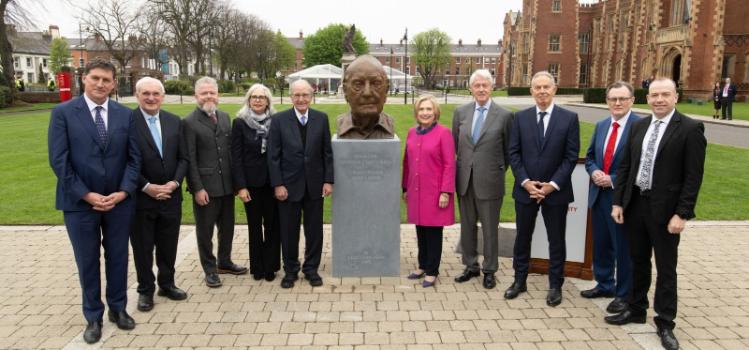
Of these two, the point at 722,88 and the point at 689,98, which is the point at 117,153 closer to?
the point at 722,88

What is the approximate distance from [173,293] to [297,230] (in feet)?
4.59

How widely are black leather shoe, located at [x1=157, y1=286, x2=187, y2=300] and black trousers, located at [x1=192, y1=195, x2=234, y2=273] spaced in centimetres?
43

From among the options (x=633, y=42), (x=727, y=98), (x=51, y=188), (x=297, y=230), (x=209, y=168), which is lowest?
(x=51, y=188)

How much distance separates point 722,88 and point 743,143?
9.16 meters

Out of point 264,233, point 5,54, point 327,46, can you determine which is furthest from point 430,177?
point 327,46

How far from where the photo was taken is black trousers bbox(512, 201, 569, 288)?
17.1 ft

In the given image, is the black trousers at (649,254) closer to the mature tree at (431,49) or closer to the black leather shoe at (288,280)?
the black leather shoe at (288,280)

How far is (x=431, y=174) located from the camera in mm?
5590

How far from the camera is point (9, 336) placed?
4547mm

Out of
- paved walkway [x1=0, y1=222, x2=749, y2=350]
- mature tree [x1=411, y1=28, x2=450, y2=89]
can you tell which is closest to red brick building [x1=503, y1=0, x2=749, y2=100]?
mature tree [x1=411, y1=28, x2=450, y2=89]

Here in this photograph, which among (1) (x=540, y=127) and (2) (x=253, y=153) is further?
(2) (x=253, y=153)

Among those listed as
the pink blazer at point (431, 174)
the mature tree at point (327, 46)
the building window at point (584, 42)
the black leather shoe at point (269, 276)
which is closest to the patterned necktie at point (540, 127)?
the pink blazer at point (431, 174)

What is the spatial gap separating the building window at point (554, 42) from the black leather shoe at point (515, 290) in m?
59.5

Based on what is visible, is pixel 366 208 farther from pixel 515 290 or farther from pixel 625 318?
pixel 625 318
